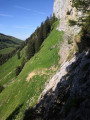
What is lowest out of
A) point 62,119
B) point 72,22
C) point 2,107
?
point 2,107

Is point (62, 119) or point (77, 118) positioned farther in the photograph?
point (62, 119)

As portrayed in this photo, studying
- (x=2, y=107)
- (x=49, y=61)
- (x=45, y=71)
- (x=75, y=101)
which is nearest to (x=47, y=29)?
(x=49, y=61)

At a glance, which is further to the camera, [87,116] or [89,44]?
[89,44]

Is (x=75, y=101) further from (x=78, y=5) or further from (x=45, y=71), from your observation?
(x=45, y=71)

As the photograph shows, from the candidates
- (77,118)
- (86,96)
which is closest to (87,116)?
(77,118)

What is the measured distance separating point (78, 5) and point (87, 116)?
497 inches

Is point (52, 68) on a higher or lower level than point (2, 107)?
higher

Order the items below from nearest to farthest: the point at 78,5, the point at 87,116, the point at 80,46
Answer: the point at 87,116
the point at 78,5
the point at 80,46

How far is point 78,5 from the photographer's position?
1238cm

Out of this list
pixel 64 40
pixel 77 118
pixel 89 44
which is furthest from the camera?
pixel 64 40

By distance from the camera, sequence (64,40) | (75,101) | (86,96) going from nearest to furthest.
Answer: (86,96) → (75,101) → (64,40)

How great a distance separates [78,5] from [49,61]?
78.1 feet

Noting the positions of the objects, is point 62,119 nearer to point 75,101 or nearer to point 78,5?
point 75,101

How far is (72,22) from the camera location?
14.3 metres
